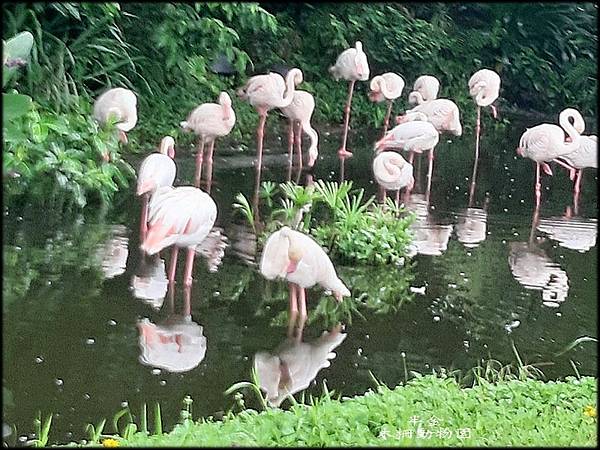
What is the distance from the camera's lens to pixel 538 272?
6.10 m

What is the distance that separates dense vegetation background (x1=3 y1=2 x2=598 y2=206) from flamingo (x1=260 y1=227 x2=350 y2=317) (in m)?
1.49

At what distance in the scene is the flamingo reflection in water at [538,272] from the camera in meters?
5.64

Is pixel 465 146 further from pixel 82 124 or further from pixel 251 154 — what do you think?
pixel 82 124

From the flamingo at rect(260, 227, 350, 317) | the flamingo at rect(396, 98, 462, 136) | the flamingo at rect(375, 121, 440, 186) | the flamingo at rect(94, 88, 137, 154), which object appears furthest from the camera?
the flamingo at rect(396, 98, 462, 136)

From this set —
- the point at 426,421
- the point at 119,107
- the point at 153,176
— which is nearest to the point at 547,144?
the point at 119,107

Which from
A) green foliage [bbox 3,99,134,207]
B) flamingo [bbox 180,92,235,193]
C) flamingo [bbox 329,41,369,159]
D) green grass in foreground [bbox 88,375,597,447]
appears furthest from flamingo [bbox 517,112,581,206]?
green grass in foreground [bbox 88,375,597,447]

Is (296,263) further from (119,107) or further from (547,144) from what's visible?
(547,144)

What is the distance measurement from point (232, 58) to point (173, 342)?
519cm

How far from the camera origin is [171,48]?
8570 mm

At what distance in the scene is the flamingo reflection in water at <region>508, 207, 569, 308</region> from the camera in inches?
222

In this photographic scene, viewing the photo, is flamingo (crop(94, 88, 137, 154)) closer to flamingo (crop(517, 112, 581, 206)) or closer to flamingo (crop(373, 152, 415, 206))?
flamingo (crop(373, 152, 415, 206))

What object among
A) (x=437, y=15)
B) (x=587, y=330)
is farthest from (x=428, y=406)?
(x=437, y=15)

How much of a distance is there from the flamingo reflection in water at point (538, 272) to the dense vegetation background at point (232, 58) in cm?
174

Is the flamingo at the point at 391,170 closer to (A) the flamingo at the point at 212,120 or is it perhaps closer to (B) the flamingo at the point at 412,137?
(B) the flamingo at the point at 412,137
